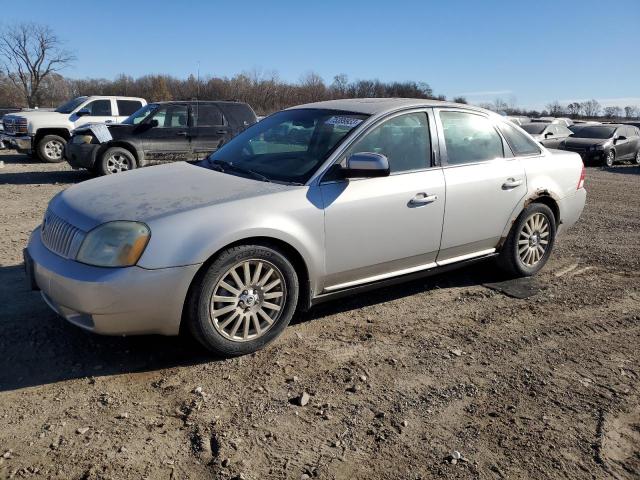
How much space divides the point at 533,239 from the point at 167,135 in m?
8.90

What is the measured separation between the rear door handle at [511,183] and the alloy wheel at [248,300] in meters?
2.31

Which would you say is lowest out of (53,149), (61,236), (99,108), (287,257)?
(53,149)

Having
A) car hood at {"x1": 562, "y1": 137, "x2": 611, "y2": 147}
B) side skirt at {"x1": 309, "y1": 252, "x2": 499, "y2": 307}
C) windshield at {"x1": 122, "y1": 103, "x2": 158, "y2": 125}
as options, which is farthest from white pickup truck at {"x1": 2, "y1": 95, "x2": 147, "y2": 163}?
car hood at {"x1": 562, "y1": 137, "x2": 611, "y2": 147}

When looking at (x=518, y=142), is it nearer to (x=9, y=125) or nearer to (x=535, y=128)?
(x=9, y=125)

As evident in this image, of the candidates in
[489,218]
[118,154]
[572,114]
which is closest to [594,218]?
[489,218]

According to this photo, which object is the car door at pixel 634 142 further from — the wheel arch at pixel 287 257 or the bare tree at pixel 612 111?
the bare tree at pixel 612 111

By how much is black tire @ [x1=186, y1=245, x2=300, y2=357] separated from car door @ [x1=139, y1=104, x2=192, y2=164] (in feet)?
29.2

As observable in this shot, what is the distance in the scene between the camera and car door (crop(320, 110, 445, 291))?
3.86m

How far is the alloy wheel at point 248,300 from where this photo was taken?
344 centimetres

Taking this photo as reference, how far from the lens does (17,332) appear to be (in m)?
3.79

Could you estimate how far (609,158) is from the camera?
18.5 metres

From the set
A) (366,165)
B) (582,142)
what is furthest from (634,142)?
(366,165)

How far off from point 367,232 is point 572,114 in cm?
9208

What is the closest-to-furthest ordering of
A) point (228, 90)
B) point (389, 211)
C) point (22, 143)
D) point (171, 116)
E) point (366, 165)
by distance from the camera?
point (366, 165), point (389, 211), point (171, 116), point (22, 143), point (228, 90)
